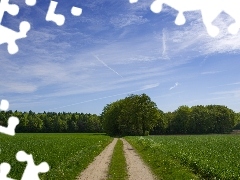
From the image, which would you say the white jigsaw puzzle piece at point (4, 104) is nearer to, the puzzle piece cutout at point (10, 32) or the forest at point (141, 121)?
the puzzle piece cutout at point (10, 32)

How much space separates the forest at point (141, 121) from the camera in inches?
4023

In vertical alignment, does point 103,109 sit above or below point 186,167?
above

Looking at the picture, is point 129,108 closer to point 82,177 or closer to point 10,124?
point 82,177

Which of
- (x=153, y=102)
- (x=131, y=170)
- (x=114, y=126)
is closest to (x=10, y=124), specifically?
(x=131, y=170)

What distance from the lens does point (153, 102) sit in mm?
102000

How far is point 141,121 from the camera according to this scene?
102 meters

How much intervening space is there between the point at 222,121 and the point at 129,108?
61280mm

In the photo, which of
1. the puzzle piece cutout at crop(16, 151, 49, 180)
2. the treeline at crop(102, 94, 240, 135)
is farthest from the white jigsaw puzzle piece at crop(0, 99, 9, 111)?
the treeline at crop(102, 94, 240, 135)

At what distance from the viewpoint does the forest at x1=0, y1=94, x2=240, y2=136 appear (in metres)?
102

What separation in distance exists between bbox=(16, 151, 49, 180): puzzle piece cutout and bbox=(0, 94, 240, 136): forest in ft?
302

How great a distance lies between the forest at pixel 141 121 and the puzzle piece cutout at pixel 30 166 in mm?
92095

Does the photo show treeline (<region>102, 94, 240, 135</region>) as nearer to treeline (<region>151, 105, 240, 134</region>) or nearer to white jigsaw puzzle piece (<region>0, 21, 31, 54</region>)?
treeline (<region>151, 105, 240, 134</region>)

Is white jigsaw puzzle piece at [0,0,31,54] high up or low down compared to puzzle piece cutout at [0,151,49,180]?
up

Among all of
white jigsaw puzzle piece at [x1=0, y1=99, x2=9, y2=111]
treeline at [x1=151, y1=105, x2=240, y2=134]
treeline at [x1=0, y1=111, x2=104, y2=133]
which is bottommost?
white jigsaw puzzle piece at [x1=0, y1=99, x2=9, y2=111]
